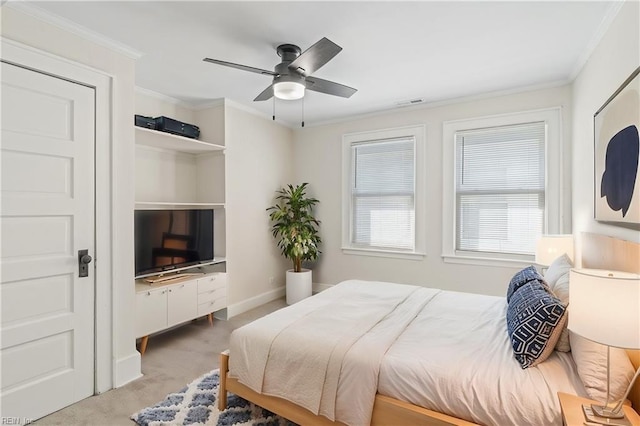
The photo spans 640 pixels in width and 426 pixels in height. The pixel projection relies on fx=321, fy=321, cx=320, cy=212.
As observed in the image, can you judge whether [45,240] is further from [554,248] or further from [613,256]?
[554,248]

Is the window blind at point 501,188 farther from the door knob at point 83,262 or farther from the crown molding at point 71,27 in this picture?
the door knob at point 83,262

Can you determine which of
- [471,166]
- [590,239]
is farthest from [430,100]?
[590,239]

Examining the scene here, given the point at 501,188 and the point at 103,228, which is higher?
the point at 501,188

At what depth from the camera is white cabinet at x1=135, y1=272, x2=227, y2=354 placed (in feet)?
9.59

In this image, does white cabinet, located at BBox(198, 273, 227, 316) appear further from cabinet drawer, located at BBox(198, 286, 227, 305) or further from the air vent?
the air vent

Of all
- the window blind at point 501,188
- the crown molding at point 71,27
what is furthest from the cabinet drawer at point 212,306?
the window blind at point 501,188

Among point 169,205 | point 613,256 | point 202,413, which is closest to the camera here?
point 613,256

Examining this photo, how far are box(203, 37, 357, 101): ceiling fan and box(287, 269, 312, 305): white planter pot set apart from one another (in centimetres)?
247

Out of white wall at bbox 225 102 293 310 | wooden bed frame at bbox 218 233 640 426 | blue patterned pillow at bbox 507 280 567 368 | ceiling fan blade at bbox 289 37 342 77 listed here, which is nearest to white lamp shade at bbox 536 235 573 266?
wooden bed frame at bbox 218 233 640 426

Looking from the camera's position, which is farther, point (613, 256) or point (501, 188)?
point (501, 188)

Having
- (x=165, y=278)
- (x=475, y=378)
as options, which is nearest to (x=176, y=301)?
(x=165, y=278)

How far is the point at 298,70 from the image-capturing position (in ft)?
7.61

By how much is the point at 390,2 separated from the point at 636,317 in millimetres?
2008

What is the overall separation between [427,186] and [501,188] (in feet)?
2.68
